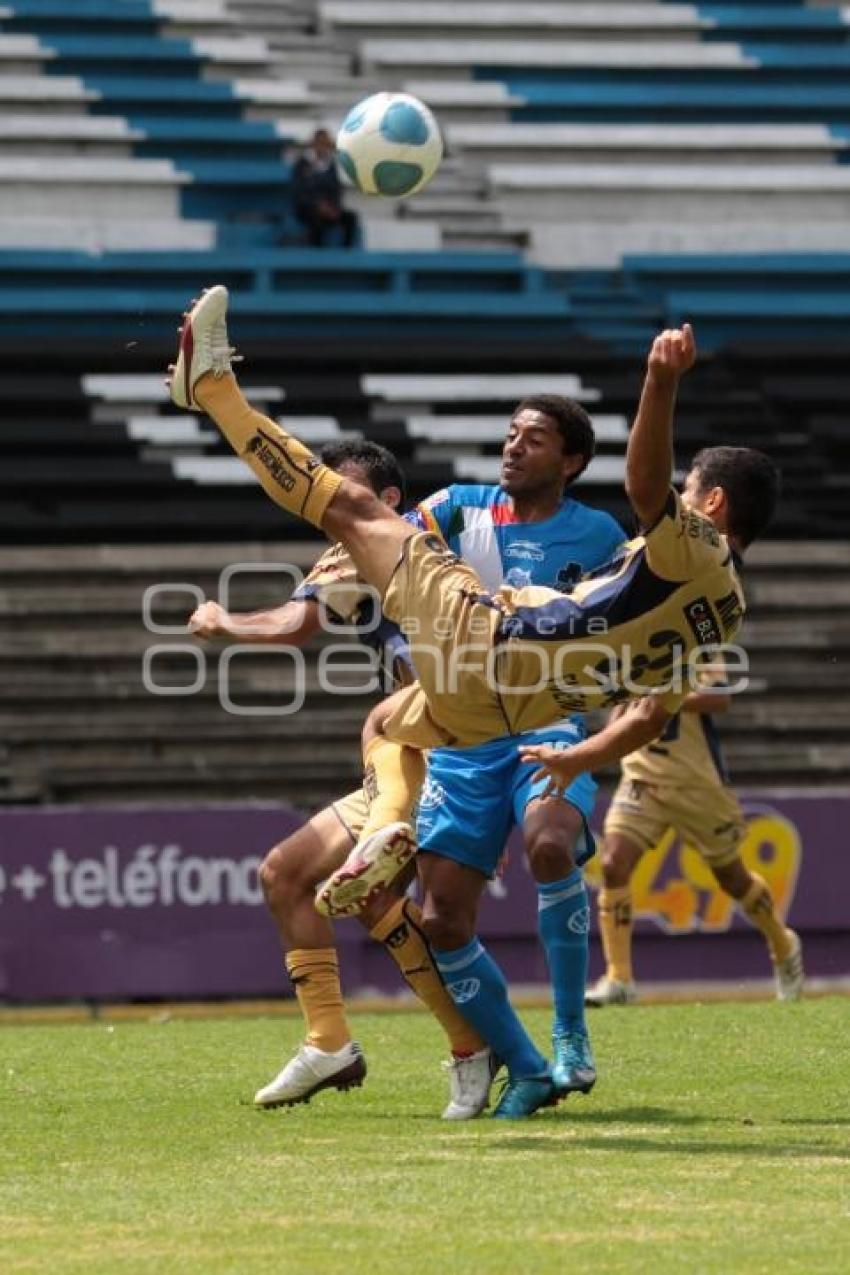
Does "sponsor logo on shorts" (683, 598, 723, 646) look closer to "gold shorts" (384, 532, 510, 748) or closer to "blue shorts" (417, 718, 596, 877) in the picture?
"gold shorts" (384, 532, 510, 748)

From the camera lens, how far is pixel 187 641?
55.8 ft

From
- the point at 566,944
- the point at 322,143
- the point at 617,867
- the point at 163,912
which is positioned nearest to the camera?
the point at 566,944

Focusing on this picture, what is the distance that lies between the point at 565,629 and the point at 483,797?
917 mm

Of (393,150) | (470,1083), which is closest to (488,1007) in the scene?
(470,1083)

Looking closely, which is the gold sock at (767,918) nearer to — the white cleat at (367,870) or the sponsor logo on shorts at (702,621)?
the sponsor logo on shorts at (702,621)

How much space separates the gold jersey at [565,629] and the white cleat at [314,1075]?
47.5 inches

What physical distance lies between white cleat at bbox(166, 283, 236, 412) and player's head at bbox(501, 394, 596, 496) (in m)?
0.88

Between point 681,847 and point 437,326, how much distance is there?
5974 mm

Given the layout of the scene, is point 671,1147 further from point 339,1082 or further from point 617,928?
point 617,928

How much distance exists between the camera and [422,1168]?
591 centimetres

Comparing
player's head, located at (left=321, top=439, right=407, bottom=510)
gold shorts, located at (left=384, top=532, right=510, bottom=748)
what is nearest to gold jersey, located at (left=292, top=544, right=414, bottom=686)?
player's head, located at (left=321, top=439, right=407, bottom=510)

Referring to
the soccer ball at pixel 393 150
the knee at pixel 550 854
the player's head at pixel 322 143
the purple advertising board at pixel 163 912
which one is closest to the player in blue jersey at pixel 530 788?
the knee at pixel 550 854

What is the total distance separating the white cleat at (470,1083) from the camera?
23.4 ft

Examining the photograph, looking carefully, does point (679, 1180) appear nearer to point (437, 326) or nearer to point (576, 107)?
point (437, 326)
